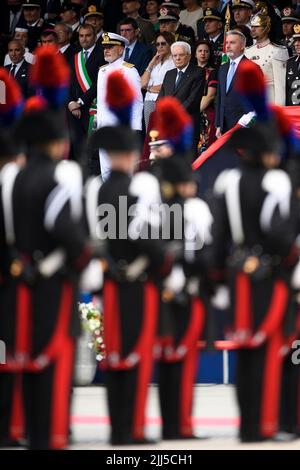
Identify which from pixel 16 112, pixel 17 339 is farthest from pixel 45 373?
pixel 16 112

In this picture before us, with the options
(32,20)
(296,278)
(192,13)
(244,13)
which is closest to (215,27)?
(244,13)

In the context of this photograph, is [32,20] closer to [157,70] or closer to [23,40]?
[23,40]

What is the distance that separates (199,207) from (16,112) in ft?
4.19

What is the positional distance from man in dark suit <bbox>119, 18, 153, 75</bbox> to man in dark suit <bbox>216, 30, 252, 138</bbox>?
1248 mm

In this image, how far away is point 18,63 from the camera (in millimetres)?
18547

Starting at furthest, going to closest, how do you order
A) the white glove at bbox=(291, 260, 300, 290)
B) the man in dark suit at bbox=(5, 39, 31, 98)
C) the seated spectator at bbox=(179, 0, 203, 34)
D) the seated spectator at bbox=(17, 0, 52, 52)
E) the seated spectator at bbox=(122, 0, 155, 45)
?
1. the seated spectator at bbox=(17, 0, 52, 52)
2. the seated spectator at bbox=(179, 0, 203, 34)
3. the seated spectator at bbox=(122, 0, 155, 45)
4. the man in dark suit at bbox=(5, 39, 31, 98)
5. the white glove at bbox=(291, 260, 300, 290)

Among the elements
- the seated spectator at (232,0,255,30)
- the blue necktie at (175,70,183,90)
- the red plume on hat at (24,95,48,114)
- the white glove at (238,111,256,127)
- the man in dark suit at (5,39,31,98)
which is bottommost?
the white glove at (238,111,256,127)

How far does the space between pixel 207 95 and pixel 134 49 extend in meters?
1.05

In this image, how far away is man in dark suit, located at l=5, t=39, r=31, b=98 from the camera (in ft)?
60.2

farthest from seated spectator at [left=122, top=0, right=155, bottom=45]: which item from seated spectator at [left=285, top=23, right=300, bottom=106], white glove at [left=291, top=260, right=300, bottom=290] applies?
white glove at [left=291, top=260, right=300, bottom=290]

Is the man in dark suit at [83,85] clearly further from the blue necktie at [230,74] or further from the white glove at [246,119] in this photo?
the white glove at [246,119]

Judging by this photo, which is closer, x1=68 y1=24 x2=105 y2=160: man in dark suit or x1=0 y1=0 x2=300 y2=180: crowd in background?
x1=0 y1=0 x2=300 y2=180: crowd in background

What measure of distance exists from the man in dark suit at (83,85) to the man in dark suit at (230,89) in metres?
1.63

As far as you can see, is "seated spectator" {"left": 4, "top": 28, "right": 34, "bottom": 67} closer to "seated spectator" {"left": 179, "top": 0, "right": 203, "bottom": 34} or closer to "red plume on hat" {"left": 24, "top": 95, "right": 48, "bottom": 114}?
"seated spectator" {"left": 179, "top": 0, "right": 203, "bottom": 34}
